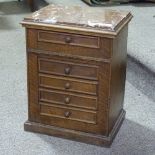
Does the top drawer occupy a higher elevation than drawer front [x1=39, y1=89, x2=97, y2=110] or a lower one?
higher

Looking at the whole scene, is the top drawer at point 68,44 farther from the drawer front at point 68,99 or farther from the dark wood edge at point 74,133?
the dark wood edge at point 74,133

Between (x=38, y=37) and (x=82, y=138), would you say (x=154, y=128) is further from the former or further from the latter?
(x=38, y=37)

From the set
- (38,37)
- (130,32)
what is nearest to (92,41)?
(38,37)

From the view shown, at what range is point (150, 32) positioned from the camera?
9.03 ft

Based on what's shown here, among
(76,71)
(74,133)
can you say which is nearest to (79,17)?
(76,71)

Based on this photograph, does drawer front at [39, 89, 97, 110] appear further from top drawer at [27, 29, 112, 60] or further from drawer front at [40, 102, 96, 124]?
top drawer at [27, 29, 112, 60]

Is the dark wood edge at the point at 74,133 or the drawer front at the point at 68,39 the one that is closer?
the drawer front at the point at 68,39

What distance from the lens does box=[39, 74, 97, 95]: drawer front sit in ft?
5.85

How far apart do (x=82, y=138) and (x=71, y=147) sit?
68 mm

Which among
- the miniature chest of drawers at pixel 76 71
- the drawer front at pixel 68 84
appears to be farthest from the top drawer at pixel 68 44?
the drawer front at pixel 68 84

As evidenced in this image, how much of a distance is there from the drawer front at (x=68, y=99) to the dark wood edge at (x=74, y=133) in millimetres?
132

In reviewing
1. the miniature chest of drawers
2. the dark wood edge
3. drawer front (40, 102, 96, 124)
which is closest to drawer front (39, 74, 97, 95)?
the miniature chest of drawers

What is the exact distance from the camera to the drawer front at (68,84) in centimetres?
178

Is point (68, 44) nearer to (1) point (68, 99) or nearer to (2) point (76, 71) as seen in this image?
(2) point (76, 71)
